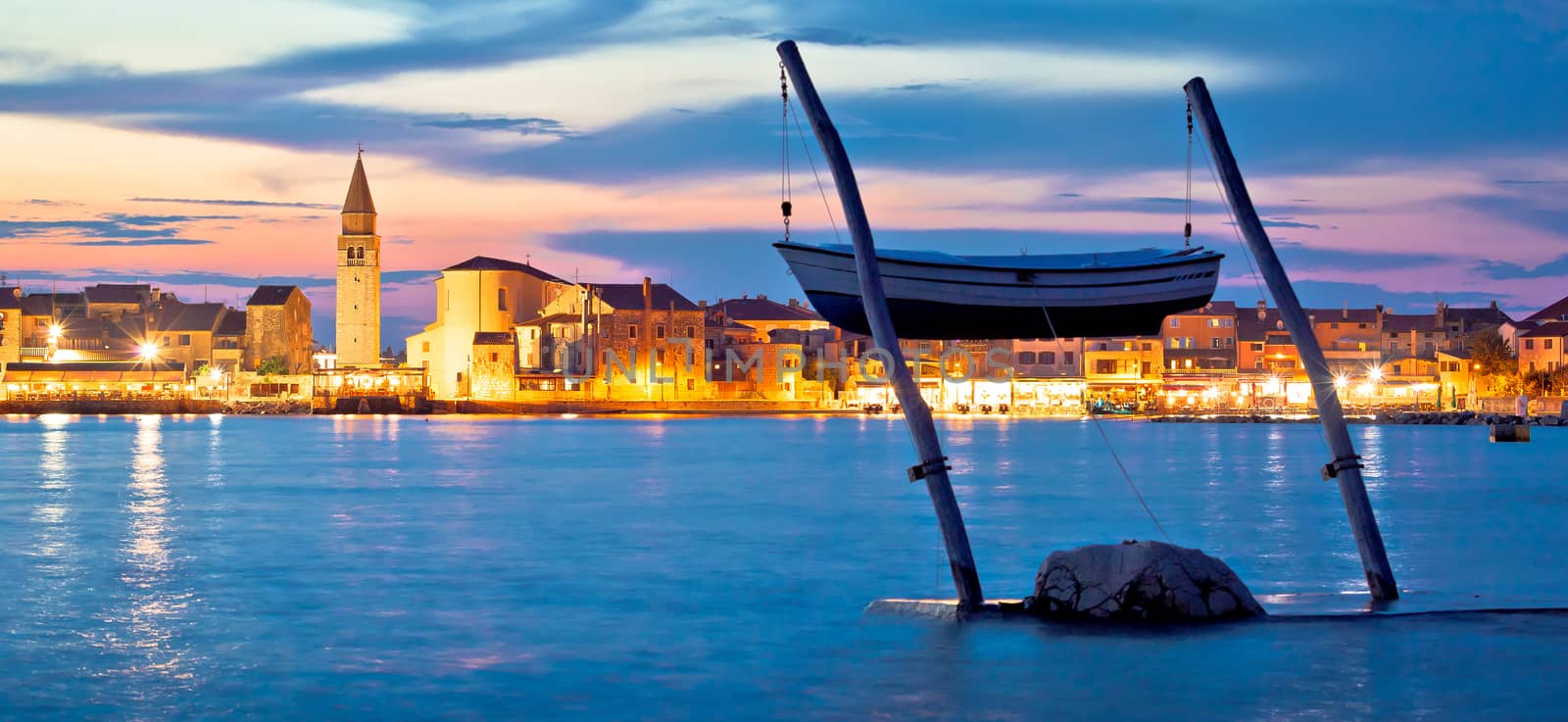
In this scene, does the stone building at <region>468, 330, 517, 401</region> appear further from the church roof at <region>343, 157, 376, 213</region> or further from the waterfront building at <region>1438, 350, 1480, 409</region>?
the waterfront building at <region>1438, 350, 1480, 409</region>

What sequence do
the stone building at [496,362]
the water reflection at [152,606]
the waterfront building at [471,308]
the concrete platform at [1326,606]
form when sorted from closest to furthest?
1. the water reflection at [152,606]
2. the concrete platform at [1326,606]
3. the stone building at [496,362]
4. the waterfront building at [471,308]

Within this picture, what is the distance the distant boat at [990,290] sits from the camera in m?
14.1

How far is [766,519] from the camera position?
30562mm

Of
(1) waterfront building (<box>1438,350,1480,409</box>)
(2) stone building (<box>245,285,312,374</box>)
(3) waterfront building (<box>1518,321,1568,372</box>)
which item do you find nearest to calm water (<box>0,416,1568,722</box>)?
(3) waterfront building (<box>1518,321,1568,372</box>)

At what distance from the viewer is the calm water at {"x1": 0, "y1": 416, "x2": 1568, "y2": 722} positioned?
39.2 ft

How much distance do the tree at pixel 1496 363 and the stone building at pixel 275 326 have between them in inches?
3107

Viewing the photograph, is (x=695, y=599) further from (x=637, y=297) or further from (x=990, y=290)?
(x=637, y=297)

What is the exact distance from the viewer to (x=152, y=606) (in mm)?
17547

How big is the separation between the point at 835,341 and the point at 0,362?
62.3m

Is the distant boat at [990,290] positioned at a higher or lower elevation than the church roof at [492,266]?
lower

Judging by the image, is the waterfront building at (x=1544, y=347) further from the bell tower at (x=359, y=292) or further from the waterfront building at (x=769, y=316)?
the bell tower at (x=359, y=292)

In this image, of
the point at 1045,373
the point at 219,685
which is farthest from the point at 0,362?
the point at 219,685

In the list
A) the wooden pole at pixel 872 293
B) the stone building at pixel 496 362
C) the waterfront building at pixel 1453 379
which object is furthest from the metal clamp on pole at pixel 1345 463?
the waterfront building at pixel 1453 379

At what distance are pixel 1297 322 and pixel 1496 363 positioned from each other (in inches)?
3790
